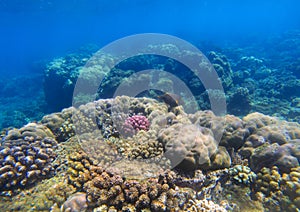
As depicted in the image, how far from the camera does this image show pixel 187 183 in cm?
386

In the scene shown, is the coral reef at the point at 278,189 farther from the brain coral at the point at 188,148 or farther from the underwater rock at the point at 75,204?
the underwater rock at the point at 75,204

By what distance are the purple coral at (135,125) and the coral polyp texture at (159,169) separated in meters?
0.06

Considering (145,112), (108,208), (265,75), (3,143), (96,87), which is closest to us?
(108,208)

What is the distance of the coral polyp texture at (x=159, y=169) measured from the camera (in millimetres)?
3496

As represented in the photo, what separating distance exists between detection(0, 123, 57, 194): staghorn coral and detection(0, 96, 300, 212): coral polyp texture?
0.06ft

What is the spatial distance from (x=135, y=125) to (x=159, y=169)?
2.11 meters

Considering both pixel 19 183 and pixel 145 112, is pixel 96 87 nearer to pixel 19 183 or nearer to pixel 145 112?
pixel 145 112

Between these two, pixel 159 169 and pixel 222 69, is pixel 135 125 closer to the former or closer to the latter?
pixel 159 169

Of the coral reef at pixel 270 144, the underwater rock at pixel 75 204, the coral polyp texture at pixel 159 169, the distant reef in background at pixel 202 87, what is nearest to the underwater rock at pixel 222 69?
the distant reef in background at pixel 202 87

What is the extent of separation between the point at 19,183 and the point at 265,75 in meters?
19.9

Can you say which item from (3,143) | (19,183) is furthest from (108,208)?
(3,143)

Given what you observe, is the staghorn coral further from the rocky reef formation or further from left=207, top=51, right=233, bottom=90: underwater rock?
left=207, top=51, right=233, bottom=90: underwater rock

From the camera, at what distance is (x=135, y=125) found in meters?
5.79

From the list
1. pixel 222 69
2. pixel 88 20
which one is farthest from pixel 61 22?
pixel 222 69
